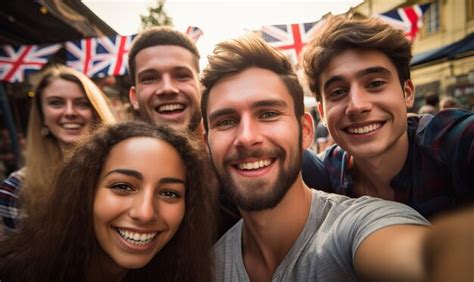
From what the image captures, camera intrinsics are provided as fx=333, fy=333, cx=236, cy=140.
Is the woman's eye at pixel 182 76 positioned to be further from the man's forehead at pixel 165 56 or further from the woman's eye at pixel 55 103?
the woman's eye at pixel 55 103

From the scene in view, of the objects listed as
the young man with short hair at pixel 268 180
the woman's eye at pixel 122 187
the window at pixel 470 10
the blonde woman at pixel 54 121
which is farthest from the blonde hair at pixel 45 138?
the window at pixel 470 10

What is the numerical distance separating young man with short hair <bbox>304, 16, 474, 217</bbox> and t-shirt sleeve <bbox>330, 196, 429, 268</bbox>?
2.06ft

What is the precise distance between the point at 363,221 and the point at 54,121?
2626 millimetres

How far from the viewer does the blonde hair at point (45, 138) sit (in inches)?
110

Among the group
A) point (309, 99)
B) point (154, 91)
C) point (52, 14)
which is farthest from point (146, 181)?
point (309, 99)

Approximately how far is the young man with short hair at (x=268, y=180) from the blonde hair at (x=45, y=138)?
1.34 metres

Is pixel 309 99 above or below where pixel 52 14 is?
below

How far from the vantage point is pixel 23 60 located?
5.44 metres

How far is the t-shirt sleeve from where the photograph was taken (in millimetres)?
1258

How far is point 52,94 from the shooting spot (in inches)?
114

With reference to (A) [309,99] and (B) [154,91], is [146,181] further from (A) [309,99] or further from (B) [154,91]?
(A) [309,99]

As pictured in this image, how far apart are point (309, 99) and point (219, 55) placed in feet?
22.9

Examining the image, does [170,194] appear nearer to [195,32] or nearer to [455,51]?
[195,32]

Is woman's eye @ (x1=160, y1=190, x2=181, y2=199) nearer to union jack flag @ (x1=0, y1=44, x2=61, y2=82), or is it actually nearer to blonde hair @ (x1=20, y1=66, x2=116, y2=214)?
blonde hair @ (x1=20, y1=66, x2=116, y2=214)
